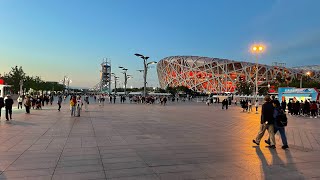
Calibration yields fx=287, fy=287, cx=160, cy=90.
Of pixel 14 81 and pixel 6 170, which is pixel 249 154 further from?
pixel 14 81

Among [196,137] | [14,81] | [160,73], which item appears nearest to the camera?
[196,137]

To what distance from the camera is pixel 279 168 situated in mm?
6078

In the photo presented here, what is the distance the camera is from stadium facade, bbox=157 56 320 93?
4599 inches

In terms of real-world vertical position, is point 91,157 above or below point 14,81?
below

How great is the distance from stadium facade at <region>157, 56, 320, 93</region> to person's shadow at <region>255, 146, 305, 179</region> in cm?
11051

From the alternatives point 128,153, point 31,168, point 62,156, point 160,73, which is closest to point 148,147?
point 128,153

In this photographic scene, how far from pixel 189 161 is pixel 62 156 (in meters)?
3.05

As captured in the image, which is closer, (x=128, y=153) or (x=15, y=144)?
(x=128, y=153)

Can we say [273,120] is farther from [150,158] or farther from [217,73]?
[217,73]

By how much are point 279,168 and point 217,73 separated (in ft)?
392

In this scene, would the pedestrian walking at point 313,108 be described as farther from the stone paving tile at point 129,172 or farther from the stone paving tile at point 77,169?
the stone paving tile at point 77,169

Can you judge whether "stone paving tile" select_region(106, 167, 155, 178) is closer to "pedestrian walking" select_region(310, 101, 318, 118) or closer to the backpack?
the backpack

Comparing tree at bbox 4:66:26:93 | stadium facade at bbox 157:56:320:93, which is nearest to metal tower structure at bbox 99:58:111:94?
stadium facade at bbox 157:56:320:93

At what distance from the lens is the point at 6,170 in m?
5.59
